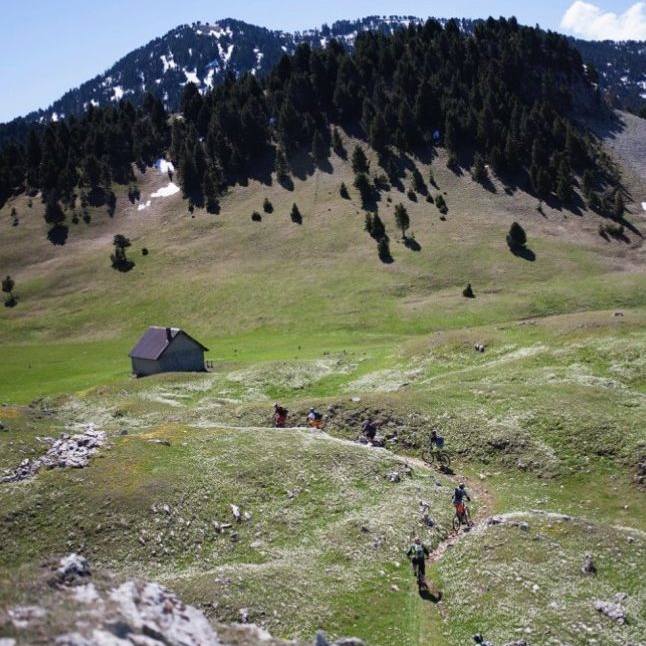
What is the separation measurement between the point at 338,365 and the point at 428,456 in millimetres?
29991

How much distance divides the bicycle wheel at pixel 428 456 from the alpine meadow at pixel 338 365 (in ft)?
0.55

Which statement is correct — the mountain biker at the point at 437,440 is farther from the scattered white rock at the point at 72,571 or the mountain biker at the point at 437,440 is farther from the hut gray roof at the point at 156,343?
the hut gray roof at the point at 156,343

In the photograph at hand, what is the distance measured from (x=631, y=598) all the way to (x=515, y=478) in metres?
14.6

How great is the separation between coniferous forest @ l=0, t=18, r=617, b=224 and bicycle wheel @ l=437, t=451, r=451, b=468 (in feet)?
386

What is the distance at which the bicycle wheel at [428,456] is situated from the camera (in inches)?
1815

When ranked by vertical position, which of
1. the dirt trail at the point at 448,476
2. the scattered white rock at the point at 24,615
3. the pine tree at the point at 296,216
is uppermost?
the pine tree at the point at 296,216

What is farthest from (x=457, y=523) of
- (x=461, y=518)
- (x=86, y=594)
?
(x=86, y=594)

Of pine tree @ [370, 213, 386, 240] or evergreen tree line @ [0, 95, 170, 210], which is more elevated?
evergreen tree line @ [0, 95, 170, 210]

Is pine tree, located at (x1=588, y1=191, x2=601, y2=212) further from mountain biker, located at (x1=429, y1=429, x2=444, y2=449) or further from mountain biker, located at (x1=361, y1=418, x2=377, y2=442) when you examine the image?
mountain biker, located at (x1=429, y1=429, x2=444, y2=449)

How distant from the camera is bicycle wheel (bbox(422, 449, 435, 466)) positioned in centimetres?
4609

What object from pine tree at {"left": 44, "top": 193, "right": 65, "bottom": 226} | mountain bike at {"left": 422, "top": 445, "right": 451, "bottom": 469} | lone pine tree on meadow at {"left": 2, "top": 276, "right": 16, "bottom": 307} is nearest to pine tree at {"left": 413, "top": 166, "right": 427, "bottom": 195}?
pine tree at {"left": 44, "top": 193, "right": 65, "bottom": 226}

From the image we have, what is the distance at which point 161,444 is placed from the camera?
42.4 meters

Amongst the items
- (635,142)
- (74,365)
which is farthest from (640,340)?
(635,142)

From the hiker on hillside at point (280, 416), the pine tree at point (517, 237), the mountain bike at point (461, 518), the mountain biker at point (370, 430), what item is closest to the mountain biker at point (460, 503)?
the mountain bike at point (461, 518)
